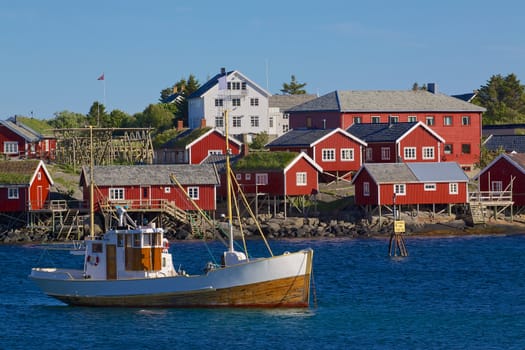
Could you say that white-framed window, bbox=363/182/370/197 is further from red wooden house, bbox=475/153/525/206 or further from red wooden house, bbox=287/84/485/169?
red wooden house, bbox=287/84/485/169

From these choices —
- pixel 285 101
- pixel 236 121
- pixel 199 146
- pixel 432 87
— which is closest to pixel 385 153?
pixel 199 146

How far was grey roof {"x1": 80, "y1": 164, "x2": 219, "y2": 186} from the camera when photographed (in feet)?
268

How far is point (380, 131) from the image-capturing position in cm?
9888

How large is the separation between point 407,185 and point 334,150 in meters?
11.1

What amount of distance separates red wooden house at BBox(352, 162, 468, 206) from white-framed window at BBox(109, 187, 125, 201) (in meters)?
15.7

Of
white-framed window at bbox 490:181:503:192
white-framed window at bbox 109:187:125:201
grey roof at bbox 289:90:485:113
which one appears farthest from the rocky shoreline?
grey roof at bbox 289:90:485:113

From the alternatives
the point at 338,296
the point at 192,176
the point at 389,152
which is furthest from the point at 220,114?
the point at 338,296

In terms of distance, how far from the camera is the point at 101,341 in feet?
A: 147

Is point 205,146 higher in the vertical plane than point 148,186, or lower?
higher

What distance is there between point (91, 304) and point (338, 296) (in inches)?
425

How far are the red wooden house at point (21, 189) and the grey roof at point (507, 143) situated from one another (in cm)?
4196

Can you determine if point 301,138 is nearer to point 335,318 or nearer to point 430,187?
point 430,187

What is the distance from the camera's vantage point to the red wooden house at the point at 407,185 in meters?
84.4

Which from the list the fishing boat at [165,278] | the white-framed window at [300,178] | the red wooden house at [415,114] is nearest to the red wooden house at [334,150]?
the white-framed window at [300,178]
